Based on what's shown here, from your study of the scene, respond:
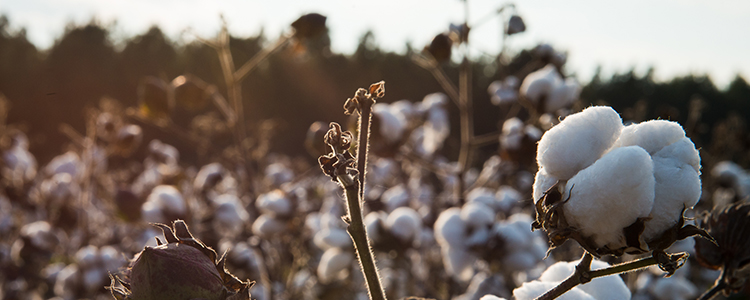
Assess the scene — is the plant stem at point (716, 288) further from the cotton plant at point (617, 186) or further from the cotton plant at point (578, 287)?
the cotton plant at point (617, 186)

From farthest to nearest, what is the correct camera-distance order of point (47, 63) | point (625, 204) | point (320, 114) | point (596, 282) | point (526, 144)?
1. point (320, 114)
2. point (47, 63)
3. point (526, 144)
4. point (596, 282)
5. point (625, 204)

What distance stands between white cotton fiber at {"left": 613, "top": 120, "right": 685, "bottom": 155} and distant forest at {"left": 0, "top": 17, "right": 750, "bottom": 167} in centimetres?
1253

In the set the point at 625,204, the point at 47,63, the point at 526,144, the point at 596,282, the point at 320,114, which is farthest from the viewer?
the point at 320,114

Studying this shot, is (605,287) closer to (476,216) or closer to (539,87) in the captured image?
(476,216)

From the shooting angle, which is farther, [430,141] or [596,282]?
[430,141]

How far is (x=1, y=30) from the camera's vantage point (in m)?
15.8

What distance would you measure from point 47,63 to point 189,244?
17.6 meters

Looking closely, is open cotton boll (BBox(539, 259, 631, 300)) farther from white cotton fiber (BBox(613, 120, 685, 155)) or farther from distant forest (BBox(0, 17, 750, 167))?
distant forest (BBox(0, 17, 750, 167))

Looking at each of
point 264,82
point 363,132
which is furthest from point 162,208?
point 264,82

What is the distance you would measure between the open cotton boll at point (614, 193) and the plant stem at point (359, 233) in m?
0.18

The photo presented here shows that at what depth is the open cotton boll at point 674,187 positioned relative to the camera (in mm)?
465

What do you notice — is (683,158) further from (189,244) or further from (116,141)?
(116,141)

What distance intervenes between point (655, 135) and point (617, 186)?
79mm

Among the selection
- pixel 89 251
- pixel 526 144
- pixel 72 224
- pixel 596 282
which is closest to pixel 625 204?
pixel 596 282
